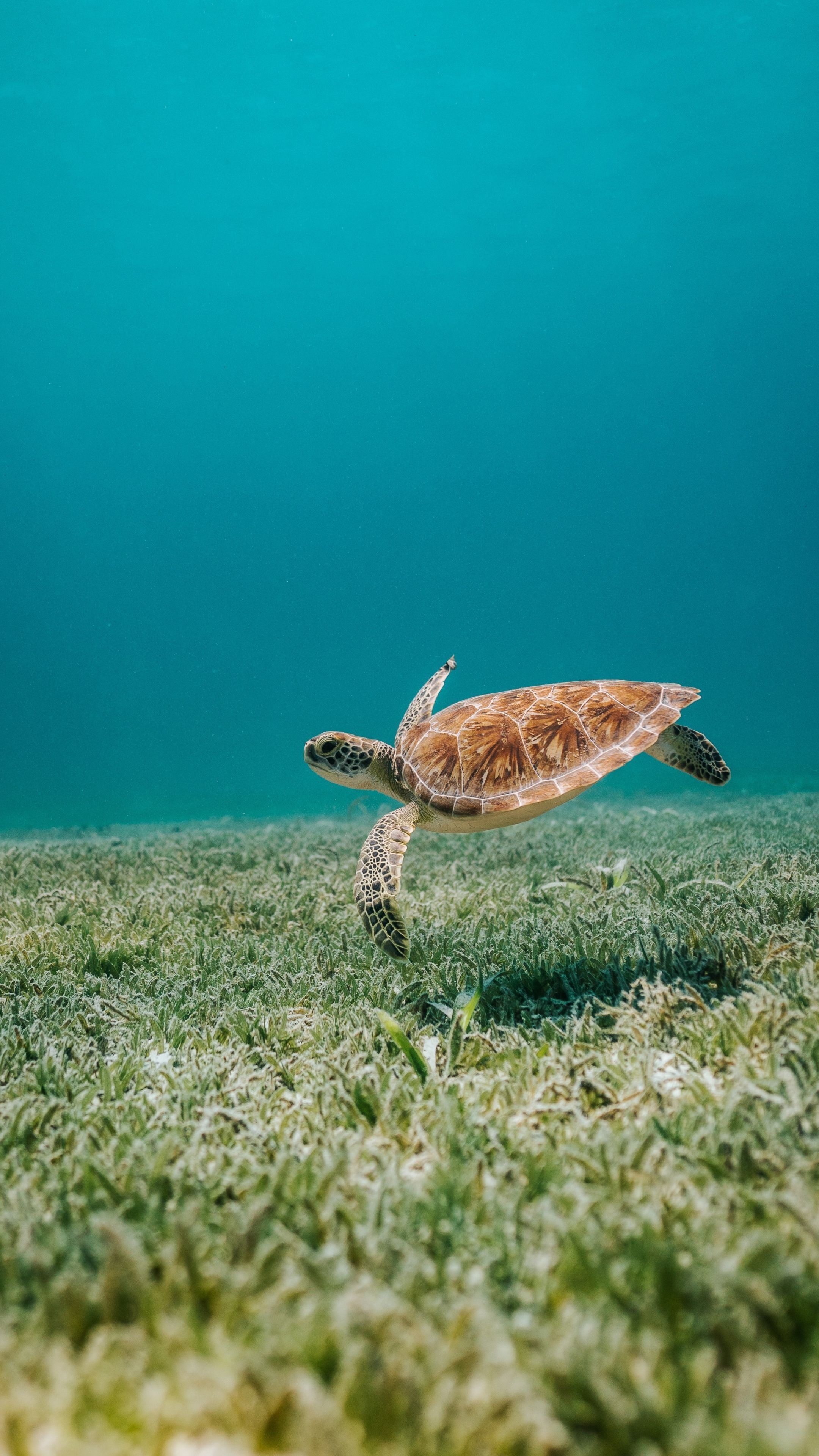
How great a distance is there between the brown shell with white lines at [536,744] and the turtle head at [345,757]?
0.17 meters

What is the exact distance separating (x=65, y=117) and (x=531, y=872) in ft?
178

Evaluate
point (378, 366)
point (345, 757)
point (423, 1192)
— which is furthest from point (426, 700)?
point (378, 366)

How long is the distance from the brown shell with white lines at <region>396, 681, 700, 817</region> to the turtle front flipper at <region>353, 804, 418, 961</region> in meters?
0.29

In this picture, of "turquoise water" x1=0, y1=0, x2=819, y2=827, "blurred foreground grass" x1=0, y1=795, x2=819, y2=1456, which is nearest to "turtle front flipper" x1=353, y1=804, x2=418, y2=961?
"blurred foreground grass" x1=0, y1=795, x2=819, y2=1456

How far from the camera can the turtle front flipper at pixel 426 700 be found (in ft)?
13.0

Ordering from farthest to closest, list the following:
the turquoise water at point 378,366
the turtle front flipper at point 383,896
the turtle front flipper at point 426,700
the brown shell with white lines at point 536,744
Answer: the turquoise water at point 378,366
the turtle front flipper at point 426,700
the brown shell with white lines at point 536,744
the turtle front flipper at point 383,896

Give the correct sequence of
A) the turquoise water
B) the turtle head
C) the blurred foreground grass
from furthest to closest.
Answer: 1. the turquoise water
2. the turtle head
3. the blurred foreground grass

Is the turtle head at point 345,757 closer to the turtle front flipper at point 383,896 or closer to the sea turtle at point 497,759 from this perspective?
the sea turtle at point 497,759

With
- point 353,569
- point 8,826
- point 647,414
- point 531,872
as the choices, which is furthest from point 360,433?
point 531,872

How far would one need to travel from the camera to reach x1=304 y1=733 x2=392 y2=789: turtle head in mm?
3285

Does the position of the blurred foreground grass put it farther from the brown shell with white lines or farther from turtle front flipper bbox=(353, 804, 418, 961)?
the brown shell with white lines

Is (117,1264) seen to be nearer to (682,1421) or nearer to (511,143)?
(682,1421)

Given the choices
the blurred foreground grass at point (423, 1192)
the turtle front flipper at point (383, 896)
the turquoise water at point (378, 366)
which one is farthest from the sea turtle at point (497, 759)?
the turquoise water at point (378, 366)

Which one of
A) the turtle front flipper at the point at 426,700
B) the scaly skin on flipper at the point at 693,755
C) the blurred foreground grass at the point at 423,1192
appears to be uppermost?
the turtle front flipper at the point at 426,700
